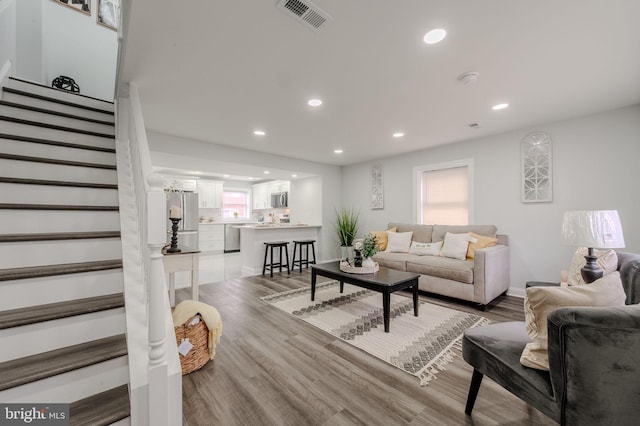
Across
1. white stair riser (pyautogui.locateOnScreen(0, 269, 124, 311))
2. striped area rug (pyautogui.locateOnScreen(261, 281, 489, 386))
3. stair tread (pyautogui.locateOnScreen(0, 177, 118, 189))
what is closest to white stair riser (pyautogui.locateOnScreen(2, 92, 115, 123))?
stair tread (pyautogui.locateOnScreen(0, 177, 118, 189))

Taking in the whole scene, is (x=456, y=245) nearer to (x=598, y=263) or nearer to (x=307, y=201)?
(x=598, y=263)

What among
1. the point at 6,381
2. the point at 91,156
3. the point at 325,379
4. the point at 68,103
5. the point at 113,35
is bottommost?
the point at 325,379

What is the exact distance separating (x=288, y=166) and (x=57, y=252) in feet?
13.7

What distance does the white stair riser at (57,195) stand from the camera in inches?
70.3

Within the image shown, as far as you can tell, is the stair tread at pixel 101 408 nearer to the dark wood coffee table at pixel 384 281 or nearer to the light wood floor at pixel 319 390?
the light wood floor at pixel 319 390

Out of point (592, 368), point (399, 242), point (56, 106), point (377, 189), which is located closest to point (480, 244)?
point (399, 242)

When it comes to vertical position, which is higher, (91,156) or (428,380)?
(91,156)

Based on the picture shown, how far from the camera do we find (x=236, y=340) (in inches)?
97.5

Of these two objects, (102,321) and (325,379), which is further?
(325,379)

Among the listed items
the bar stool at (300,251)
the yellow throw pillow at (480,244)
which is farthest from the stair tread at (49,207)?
the yellow throw pillow at (480,244)

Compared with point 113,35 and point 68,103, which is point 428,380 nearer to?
point 68,103

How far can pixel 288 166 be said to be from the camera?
552cm

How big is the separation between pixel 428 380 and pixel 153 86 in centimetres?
348

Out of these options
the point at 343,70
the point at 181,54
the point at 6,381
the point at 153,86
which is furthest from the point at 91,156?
the point at 343,70
